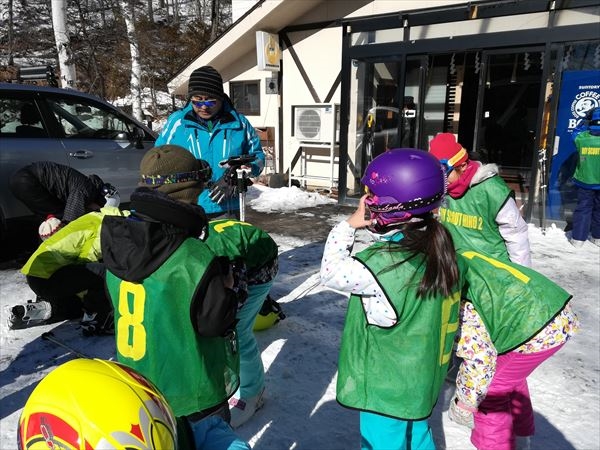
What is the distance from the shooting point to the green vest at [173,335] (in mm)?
1586

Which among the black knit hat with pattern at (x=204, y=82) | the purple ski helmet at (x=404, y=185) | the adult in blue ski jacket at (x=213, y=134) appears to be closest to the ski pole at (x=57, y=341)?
the adult in blue ski jacket at (x=213, y=134)

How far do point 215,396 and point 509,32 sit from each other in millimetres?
7229

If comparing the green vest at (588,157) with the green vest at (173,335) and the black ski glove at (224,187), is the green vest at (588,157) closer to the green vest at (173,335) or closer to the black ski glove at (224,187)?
the black ski glove at (224,187)

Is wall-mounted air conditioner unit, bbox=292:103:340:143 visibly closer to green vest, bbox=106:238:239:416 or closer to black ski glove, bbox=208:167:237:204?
black ski glove, bbox=208:167:237:204

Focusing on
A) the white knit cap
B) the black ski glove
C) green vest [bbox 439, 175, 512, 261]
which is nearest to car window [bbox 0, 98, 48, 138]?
the white knit cap

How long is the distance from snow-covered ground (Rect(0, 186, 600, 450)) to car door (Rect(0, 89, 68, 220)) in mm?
856

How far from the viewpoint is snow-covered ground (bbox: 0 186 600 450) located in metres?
2.53

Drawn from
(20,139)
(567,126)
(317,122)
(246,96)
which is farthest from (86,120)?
(567,126)

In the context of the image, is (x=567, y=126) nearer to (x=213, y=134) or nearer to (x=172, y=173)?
(x=213, y=134)

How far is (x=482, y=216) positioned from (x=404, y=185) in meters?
1.48

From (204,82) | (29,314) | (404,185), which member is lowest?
(29,314)

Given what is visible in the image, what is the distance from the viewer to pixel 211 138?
3480 mm

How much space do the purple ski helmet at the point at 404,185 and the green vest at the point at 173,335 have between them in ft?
2.20

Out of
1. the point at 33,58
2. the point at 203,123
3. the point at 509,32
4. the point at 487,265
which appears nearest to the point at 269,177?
the point at 509,32
